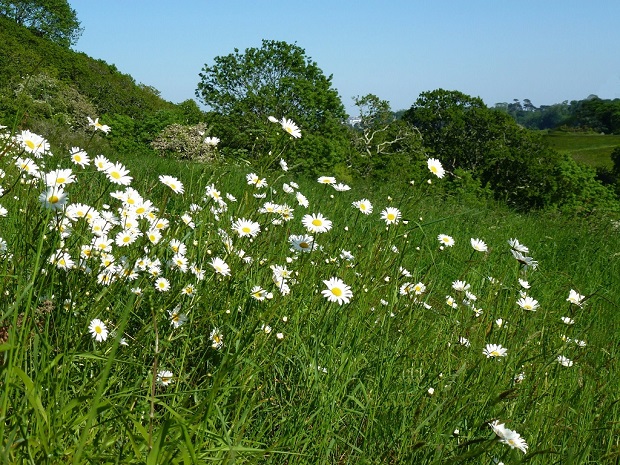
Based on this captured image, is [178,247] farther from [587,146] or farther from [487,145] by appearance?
[587,146]

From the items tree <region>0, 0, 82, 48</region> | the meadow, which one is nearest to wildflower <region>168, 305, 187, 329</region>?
the meadow

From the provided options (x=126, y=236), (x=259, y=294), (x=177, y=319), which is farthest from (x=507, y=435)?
(x=126, y=236)

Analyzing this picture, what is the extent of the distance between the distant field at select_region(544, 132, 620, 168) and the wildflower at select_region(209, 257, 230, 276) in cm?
4474

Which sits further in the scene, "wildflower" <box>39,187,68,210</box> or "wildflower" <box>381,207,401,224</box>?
"wildflower" <box>381,207,401,224</box>

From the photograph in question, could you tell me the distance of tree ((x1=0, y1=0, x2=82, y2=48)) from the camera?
3766 cm

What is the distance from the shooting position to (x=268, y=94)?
Answer: 13.4 m

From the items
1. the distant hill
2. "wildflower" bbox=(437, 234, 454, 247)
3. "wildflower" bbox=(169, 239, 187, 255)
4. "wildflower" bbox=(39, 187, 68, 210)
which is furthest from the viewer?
the distant hill

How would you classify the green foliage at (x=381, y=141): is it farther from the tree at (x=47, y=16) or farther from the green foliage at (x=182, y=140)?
the tree at (x=47, y=16)

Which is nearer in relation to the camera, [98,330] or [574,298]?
[98,330]

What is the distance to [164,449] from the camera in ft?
3.84

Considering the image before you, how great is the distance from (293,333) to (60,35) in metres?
44.9

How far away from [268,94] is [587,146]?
4552 cm

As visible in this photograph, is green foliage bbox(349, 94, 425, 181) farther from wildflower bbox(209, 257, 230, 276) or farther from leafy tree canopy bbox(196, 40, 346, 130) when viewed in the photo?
wildflower bbox(209, 257, 230, 276)

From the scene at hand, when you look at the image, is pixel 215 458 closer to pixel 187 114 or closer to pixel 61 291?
pixel 61 291
